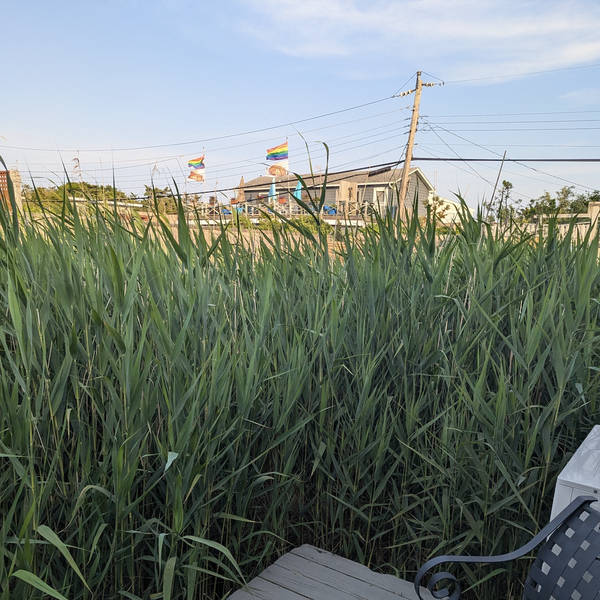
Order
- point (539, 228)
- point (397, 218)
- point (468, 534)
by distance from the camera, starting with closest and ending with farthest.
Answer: point (468, 534) < point (397, 218) < point (539, 228)

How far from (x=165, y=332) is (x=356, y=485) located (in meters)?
0.79

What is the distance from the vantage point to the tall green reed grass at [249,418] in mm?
1190

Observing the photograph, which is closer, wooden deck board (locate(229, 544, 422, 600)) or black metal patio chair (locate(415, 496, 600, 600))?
black metal patio chair (locate(415, 496, 600, 600))

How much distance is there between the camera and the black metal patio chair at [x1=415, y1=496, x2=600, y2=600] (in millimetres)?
1073

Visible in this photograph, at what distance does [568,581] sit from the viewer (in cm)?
109

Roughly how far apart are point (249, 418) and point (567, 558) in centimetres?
87

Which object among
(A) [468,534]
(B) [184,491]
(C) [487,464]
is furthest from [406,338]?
(B) [184,491]

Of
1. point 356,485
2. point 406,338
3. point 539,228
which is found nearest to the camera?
point 356,485

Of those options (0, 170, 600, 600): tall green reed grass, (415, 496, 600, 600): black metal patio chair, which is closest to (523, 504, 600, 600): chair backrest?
(415, 496, 600, 600): black metal patio chair

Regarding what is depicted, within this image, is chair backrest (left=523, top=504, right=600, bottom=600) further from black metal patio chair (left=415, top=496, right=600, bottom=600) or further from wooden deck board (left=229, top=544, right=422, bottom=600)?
wooden deck board (left=229, top=544, right=422, bottom=600)

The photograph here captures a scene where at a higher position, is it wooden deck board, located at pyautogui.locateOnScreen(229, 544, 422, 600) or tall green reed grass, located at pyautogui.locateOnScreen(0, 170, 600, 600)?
tall green reed grass, located at pyautogui.locateOnScreen(0, 170, 600, 600)

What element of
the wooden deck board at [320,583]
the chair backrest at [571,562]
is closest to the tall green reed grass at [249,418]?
the wooden deck board at [320,583]

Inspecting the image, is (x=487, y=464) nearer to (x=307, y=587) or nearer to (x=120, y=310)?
(x=307, y=587)

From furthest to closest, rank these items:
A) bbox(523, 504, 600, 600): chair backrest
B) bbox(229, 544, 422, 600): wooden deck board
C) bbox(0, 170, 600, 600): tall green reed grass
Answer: bbox(229, 544, 422, 600): wooden deck board < bbox(0, 170, 600, 600): tall green reed grass < bbox(523, 504, 600, 600): chair backrest
